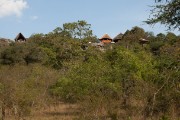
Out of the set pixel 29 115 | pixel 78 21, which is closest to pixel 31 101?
pixel 29 115

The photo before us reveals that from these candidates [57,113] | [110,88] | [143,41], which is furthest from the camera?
[143,41]

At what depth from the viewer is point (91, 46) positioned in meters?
37.6

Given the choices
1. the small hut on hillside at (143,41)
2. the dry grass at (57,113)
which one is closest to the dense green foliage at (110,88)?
the dry grass at (57,113)

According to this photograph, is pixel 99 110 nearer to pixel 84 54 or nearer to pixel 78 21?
pixel 84 54

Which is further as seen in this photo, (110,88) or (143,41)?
(143,41)

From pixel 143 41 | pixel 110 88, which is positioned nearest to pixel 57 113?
pixel 110 88

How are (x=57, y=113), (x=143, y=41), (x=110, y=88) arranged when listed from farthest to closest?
(x=143, y=41) < (x=57, y=113) < (x=110, y=88)

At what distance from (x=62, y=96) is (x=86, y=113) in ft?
19.9

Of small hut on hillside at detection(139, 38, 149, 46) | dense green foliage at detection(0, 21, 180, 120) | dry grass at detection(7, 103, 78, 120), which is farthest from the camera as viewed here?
small hut on hillside at detection(139, 38, 149, 46)

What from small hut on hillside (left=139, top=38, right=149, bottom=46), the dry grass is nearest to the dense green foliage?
the dry grass

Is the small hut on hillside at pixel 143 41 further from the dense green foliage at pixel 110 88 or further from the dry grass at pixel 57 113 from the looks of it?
the dry grass at pixel 57 113

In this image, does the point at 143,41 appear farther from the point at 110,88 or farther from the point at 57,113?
the point at 110,88

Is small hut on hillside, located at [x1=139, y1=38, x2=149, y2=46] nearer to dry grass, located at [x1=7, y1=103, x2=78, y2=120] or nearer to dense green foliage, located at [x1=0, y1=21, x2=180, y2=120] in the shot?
dense green foliage, located at [x1=0, y1=21, x2=180, y2=120]

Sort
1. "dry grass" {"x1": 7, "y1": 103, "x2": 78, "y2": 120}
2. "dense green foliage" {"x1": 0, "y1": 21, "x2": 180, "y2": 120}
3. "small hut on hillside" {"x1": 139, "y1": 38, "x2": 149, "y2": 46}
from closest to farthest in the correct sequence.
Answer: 1. "dense green foliage" {"x1": 0, "y1": 21, "x2": 180, "y2": 120}
2. "dry grass" {"x1": 7, "y1": 103, "x2": 78, "y2": 120}
3. "small hut on hillside" {"x1": 139, "y1": 38, "x2": 149, "y2": 46}
